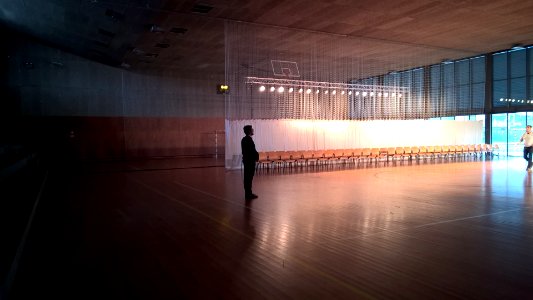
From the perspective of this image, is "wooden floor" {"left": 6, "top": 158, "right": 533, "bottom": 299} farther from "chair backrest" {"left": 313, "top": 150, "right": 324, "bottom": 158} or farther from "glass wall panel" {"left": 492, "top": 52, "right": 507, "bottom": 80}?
"glass wall panel" {"left": 492, "top": 52, "right": 507, "bottom": 80}

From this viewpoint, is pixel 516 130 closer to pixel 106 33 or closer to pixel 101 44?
pixel 106 33

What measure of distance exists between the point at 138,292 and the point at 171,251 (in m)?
1.14

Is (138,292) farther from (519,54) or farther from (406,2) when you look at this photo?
(519,54)

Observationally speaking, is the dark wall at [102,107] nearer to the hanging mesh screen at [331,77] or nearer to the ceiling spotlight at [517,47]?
the hanging mesh screen at [331,77]

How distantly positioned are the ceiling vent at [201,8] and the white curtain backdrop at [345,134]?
150 inches

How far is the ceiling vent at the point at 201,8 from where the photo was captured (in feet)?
35.5

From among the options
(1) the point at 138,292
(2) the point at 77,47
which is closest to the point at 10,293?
(1) the point at 138,292

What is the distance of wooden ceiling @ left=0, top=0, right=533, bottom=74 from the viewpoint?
11.1 meters

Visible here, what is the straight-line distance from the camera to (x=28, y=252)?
14.8 feet

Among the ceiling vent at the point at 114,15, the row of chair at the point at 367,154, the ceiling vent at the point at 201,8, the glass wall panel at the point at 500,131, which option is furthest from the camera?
the glass wall panel at the point at 500,131

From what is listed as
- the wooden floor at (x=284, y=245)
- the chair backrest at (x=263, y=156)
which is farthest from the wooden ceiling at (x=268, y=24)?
the wooden floor at (x=284, y=245)

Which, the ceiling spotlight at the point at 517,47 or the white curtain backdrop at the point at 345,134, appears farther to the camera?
the ceiling spotlight at the point at 517,47

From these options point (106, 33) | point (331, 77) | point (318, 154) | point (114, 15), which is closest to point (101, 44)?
point (106, 33)

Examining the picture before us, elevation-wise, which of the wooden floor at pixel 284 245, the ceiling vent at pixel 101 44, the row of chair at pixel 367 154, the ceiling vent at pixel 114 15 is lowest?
the wooden floor at pixel 284 245
